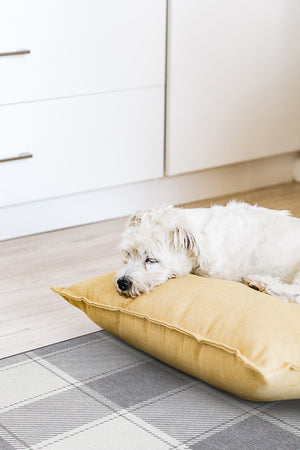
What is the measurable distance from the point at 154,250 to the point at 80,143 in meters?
1.16

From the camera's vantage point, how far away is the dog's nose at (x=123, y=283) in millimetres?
1841

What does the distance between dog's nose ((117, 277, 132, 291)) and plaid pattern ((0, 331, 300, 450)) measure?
194 mm

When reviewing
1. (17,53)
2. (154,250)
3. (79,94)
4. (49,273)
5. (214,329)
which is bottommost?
(49,273)

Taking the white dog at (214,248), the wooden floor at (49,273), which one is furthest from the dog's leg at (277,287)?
the wooden floor at (49,273)

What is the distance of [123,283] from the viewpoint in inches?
72.8

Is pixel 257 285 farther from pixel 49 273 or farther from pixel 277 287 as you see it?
pixel 49 273

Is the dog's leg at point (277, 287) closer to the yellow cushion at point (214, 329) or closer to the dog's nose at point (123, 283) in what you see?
the yellow cushion at point (214, 329)

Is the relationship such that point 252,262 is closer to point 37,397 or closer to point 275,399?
point 275,399

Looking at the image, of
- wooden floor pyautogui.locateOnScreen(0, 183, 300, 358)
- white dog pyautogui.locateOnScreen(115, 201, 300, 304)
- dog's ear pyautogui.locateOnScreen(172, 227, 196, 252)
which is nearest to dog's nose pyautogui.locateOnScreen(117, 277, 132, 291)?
white dog pyautogui.locateOnScreen(115, 201, 300, 304)

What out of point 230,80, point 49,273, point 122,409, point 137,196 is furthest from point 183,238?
point 230,80

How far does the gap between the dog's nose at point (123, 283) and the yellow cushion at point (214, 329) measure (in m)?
0.04

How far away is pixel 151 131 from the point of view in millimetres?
3092

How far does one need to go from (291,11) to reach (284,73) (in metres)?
0.29

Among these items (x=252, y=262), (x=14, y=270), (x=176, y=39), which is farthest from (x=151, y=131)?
(x=252, y=262)
